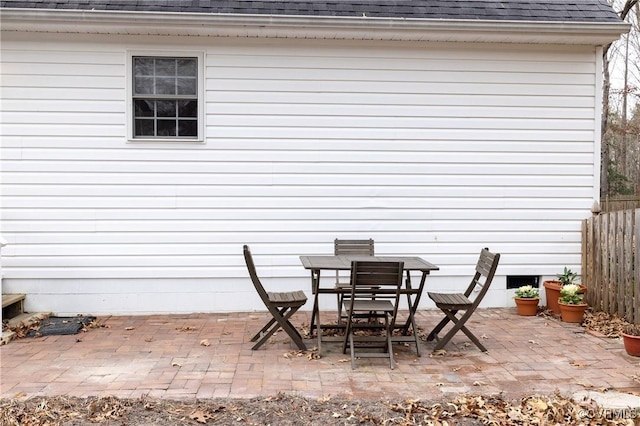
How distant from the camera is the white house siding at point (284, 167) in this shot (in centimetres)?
606

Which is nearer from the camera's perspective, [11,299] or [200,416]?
[200,416]

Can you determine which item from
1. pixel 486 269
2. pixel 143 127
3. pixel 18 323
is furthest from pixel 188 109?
pixel 486 269

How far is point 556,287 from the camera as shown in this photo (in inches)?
244

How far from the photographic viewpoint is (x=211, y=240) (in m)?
6.23

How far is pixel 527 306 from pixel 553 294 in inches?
15.6

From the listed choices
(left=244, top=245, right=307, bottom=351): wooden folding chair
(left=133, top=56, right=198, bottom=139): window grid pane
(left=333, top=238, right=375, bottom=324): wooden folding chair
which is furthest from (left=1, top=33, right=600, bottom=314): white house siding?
(left=244, top=245, right=307, bottom=351): wooden folding chair

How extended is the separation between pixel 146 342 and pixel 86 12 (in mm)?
3787

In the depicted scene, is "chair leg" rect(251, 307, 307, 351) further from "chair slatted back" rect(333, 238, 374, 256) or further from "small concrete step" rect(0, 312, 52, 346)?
"small concrete step" rect(0, 312, 52, 346)

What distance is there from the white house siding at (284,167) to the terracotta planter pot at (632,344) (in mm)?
2025

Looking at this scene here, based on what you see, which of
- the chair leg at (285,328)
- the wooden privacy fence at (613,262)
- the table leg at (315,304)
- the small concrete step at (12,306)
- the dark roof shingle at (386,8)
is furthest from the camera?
the dark roof shingle at (386,8)

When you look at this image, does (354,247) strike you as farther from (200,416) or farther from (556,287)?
(200,416)

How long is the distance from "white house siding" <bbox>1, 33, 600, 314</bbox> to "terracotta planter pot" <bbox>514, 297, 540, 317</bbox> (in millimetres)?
359

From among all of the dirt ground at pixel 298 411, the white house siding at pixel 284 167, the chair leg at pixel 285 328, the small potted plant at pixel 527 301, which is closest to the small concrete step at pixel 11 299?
the white house siding at pixel 284 167

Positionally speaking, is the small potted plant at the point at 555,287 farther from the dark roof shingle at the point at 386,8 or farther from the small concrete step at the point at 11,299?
the small concrete step at the point at 11,299
